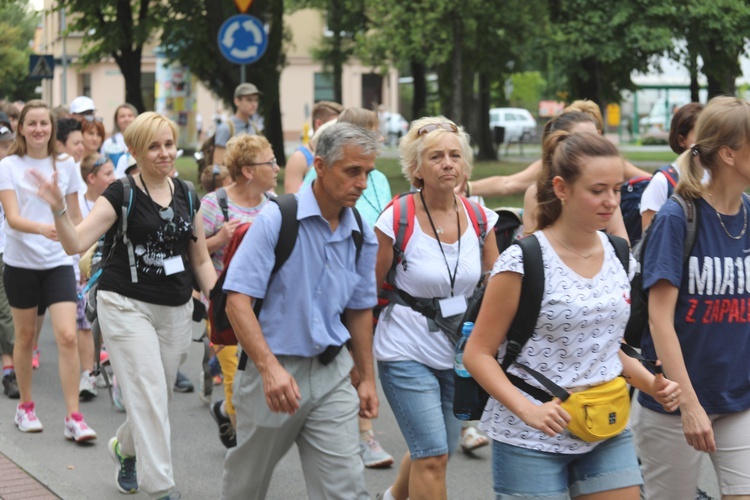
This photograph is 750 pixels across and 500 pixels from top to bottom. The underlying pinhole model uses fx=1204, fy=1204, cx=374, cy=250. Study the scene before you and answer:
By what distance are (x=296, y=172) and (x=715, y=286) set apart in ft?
13.8

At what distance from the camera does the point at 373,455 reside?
23.0 feet

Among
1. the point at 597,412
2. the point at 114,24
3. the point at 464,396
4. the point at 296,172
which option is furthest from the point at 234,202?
the point at 114,24

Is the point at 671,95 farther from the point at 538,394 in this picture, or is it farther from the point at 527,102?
the point at 538,394

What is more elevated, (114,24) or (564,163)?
→ (114,24)

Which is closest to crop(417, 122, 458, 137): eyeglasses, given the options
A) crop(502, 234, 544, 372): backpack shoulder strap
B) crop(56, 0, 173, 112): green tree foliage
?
crop(502, 234, 544, 372): backpack shoulder strap

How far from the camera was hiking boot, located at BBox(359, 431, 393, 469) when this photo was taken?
22.9 feet

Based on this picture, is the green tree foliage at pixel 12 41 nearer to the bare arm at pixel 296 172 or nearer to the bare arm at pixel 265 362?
the bare arm at pixel 296 172

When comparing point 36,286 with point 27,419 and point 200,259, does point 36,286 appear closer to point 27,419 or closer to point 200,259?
point 27,419

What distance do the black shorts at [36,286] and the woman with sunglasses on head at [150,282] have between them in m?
2.00

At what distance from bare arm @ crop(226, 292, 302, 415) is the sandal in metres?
2.93

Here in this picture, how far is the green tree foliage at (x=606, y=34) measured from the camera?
73.5 ft

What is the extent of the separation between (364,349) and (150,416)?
145 centimetres

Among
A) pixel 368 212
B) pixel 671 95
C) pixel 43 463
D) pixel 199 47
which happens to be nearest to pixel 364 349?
pixel 368 212

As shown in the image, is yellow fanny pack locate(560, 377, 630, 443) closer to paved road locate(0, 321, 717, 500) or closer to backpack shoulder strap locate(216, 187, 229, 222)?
paved road locate(0, 321, 717, 500)
